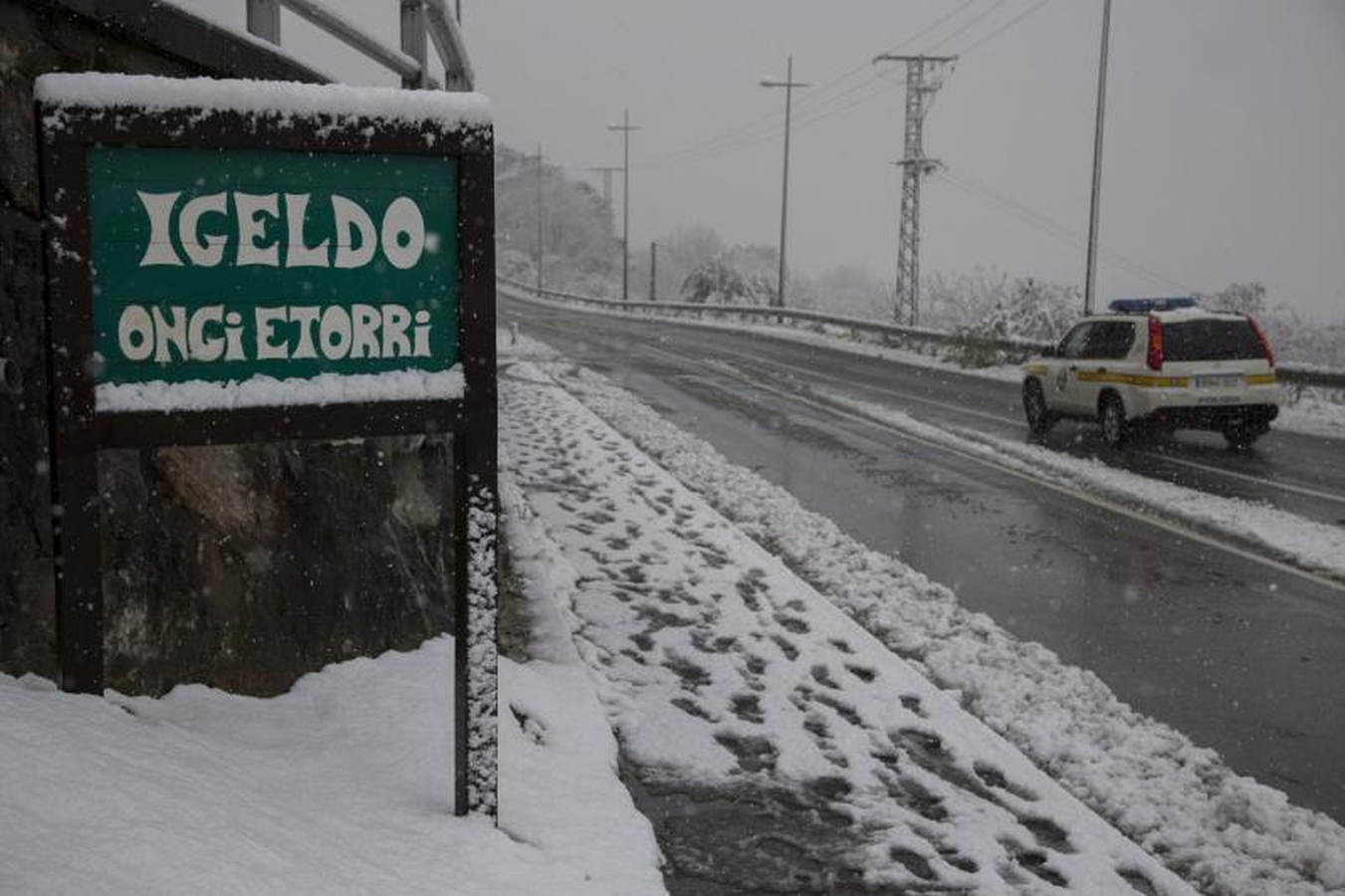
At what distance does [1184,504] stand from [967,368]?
54.5ft

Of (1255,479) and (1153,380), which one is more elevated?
(1153,380)

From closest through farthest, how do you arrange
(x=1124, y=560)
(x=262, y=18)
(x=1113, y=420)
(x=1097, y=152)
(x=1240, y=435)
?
(x=262, y=18), (x=1124, y=560), (x=1240, y=435), (x=1113, y=420), (x=1097, y=152)

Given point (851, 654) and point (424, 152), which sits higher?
point (424, 152)

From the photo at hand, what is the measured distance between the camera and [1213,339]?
1384 centimetres

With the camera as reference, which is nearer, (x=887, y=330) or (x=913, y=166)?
(x=887, y=330)

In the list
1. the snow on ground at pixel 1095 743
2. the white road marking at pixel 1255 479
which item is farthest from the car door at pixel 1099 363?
the snow on ground at pixel 1095 743

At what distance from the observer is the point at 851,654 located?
6.05m

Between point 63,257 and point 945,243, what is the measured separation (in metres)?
194

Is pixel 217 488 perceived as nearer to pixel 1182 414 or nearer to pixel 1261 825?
pixel 1261 825

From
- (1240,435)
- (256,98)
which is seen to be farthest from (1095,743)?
(1240,435)

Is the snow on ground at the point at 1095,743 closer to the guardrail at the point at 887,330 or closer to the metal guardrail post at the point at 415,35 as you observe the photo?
the metal guardrail post at the point at 415,35

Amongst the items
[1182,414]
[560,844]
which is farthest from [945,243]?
[560,844]

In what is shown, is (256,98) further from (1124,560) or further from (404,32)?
(1124,560)

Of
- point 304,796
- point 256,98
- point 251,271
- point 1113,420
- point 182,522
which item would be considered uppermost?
point 256,98
